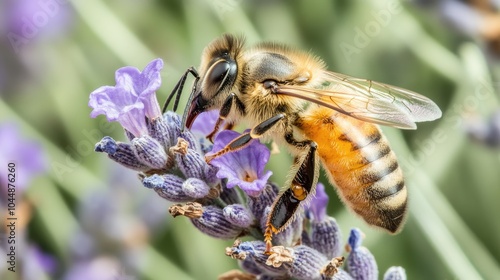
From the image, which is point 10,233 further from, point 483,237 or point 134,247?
point 483,237

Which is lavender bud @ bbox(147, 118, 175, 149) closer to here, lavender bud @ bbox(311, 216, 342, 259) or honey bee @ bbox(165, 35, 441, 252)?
honey bee @ bbox(165, 35, 441, 252)

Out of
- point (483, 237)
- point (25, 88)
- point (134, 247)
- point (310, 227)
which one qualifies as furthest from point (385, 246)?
point (25, 88)

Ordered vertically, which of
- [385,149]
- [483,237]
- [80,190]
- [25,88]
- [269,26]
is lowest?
[385,149]

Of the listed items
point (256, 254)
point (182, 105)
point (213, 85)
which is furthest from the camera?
point (182, 105)

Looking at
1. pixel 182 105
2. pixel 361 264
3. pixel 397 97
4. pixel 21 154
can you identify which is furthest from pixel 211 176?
pixel 182 105

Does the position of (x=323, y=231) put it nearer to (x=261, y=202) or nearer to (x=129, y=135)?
(x=261, y=202)

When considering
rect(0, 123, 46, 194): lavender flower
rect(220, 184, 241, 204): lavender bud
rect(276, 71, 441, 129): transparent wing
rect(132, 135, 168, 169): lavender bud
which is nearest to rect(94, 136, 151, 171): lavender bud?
rect(132, 135, 168, 169): lavender bud
